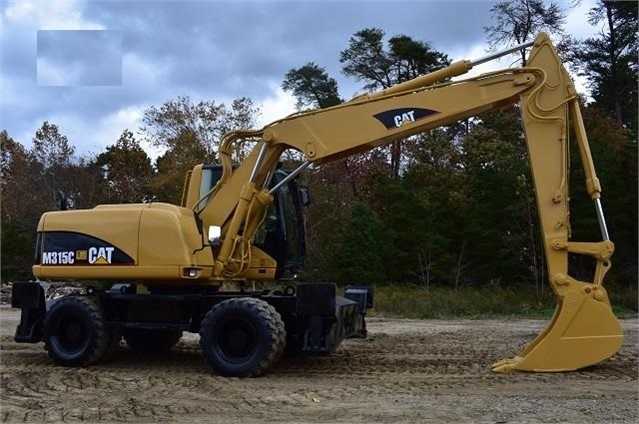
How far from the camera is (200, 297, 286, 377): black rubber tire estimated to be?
8.62 m

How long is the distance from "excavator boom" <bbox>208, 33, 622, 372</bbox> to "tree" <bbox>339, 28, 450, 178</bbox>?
2695cm

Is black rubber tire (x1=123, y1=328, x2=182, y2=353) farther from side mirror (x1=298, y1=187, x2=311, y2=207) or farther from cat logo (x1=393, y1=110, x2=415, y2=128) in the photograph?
cat logo (x1=393, y1=110, x2=415, y2=128)

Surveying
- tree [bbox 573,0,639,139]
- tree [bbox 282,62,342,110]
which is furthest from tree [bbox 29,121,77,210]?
tree [bbox 573,0,639,139]

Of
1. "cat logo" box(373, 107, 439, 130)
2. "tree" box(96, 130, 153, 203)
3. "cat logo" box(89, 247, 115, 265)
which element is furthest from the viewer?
"tree" box(96, 130, 153, 203)

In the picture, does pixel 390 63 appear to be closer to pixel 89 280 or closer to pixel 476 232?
pixel 476 232

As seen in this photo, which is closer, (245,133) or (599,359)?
(599,359)

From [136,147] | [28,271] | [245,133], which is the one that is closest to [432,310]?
[245,133]

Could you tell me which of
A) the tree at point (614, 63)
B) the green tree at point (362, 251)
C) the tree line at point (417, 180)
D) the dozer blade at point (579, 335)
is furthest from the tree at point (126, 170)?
the dozer blade at point (579, 335)

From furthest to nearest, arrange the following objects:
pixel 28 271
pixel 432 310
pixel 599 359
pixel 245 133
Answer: pixel 28 271 < pixel 432 310 < pixel 245 133 < pixel 599 359

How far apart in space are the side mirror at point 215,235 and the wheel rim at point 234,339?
1144 mm

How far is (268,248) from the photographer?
32.4ft

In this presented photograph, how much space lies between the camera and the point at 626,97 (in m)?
35.1

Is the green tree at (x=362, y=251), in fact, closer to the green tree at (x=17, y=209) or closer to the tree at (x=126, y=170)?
the tree at (x=126, y=170)

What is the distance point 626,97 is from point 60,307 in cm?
3199
